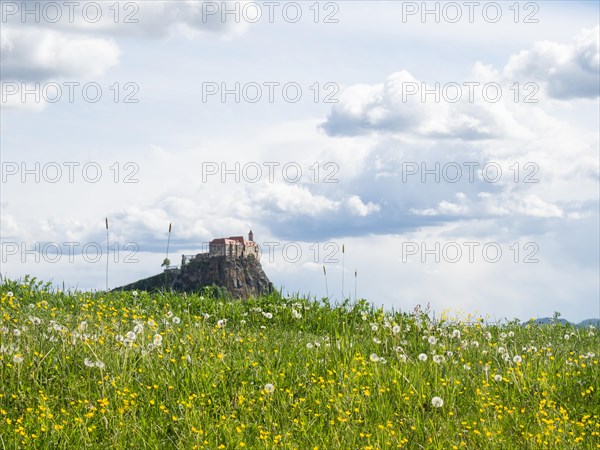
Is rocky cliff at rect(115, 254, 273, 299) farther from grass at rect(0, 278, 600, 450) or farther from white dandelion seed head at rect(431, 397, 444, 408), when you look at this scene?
white dandelion seed head at rect(431, 397, 444, 408)

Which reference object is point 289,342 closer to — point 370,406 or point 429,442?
point 370,406

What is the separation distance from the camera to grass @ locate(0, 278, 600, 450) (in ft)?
22.7

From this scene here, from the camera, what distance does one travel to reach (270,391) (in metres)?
7.49

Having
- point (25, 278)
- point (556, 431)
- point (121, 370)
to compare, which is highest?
point (25, 278)

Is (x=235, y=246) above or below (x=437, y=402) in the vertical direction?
above

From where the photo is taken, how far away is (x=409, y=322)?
12.0 meters

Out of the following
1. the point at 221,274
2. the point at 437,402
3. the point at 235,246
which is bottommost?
the point at 221,274

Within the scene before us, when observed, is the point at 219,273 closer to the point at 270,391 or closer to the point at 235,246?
the point at 235,246

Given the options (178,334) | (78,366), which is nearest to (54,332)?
(78,366)

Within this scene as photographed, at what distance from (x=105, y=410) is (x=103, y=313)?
14.6 feet

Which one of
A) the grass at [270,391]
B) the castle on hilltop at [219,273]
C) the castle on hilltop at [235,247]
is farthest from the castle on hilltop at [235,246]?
the grass at [270,391]

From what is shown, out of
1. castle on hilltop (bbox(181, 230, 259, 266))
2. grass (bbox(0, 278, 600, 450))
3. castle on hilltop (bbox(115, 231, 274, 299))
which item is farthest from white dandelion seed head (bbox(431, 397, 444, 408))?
castle on hilltop (bbox(181, 230, 259, 266))

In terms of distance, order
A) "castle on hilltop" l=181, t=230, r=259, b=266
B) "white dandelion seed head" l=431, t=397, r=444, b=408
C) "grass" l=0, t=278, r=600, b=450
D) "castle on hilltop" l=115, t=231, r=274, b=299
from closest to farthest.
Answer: "grass" l=0, t=278, r=600, b=450
"white dandelion seed head" l=431, t=397, r=444, b=408
"castle on hilltop" l=115, t=231, r=274, b=299
"castle on hilltop" l=181, t=230, r=259, b=266

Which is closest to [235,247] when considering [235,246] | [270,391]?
[235,246]
